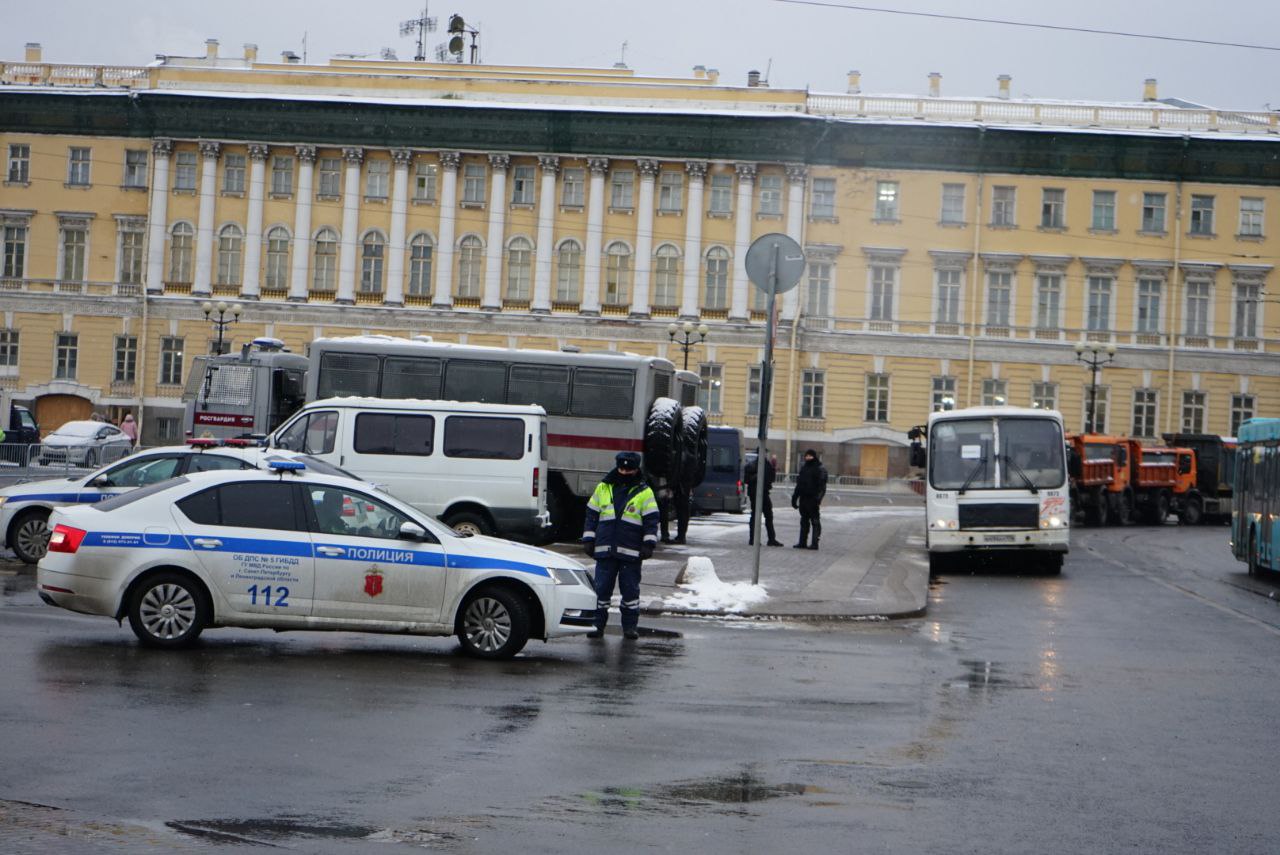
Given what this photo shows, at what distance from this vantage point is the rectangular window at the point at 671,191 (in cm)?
7356

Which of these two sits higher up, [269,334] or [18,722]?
[269,334]

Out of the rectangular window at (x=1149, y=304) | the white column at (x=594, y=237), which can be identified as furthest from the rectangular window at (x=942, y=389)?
the white column at (x=594, y=237)

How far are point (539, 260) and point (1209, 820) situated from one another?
6555 centimetres

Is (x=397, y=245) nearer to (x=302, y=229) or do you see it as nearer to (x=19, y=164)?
(x=302, y=229)

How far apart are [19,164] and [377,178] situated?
635 inches

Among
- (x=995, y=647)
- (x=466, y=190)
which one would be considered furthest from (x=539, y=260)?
(x=995, y=647)

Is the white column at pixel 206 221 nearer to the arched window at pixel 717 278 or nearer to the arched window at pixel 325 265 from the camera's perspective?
the arched window at pixel 325 265

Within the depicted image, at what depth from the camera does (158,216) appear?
73.2 meters

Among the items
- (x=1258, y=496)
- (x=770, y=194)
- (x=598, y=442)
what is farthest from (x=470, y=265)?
(x=1258, y=496)

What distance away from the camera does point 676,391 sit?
35.9m

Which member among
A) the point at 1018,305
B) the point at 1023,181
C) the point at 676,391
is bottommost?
the point at 676,391

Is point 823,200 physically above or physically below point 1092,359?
above

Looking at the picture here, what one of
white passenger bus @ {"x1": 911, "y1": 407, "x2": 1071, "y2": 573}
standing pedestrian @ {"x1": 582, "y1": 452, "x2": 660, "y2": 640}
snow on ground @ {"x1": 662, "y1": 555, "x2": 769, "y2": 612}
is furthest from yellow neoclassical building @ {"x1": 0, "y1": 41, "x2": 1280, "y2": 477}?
standing pedestrian @ {"x1": 582, "y1": 452, "x2": 660, "y2": 640}

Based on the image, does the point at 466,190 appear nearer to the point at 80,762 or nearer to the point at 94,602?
the point at 94,602
